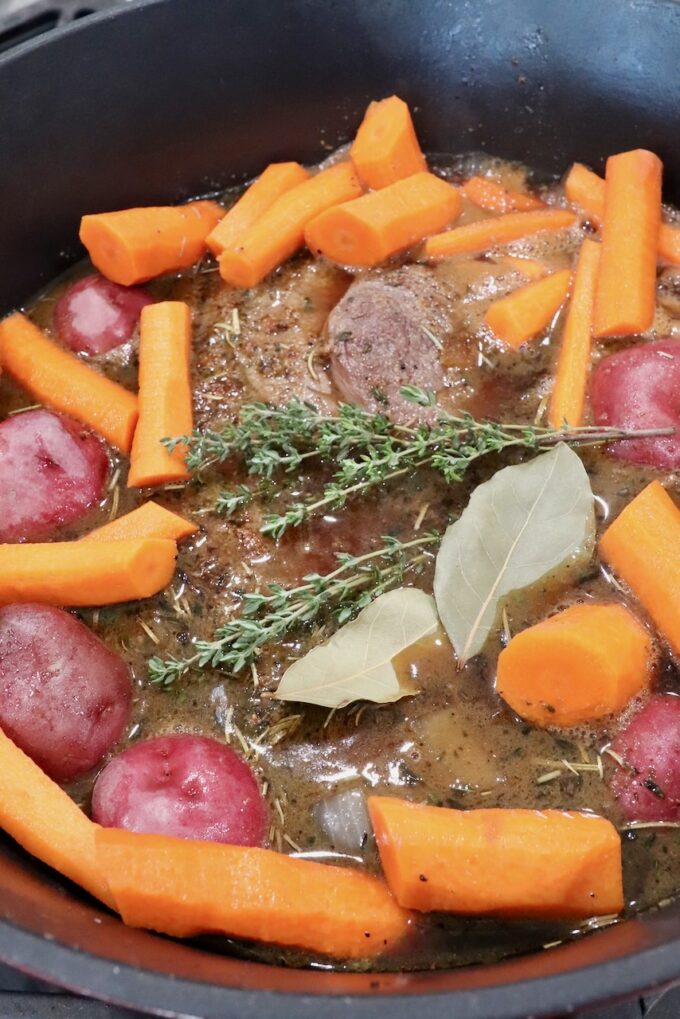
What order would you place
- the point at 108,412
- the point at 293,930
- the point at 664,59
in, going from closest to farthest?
the point at 293,930 → the point at 108,412 → the point at 664,59

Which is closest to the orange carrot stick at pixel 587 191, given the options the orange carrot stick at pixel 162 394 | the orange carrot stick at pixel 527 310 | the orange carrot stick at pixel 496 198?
the orange carrot stick at pixel 496 198

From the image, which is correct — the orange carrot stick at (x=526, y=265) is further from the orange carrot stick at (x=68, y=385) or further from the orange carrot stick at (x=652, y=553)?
the orange carrot stick at (x=68, y=385)

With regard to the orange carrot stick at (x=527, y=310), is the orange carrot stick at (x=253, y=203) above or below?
above

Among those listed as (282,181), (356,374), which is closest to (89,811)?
(356,374)

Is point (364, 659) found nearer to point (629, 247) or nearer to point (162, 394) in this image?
point (162, 394)

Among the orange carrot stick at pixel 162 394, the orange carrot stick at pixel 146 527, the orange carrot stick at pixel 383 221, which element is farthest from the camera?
the orange carrot stick at pixel 383 221

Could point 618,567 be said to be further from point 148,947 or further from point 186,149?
point 186,149
